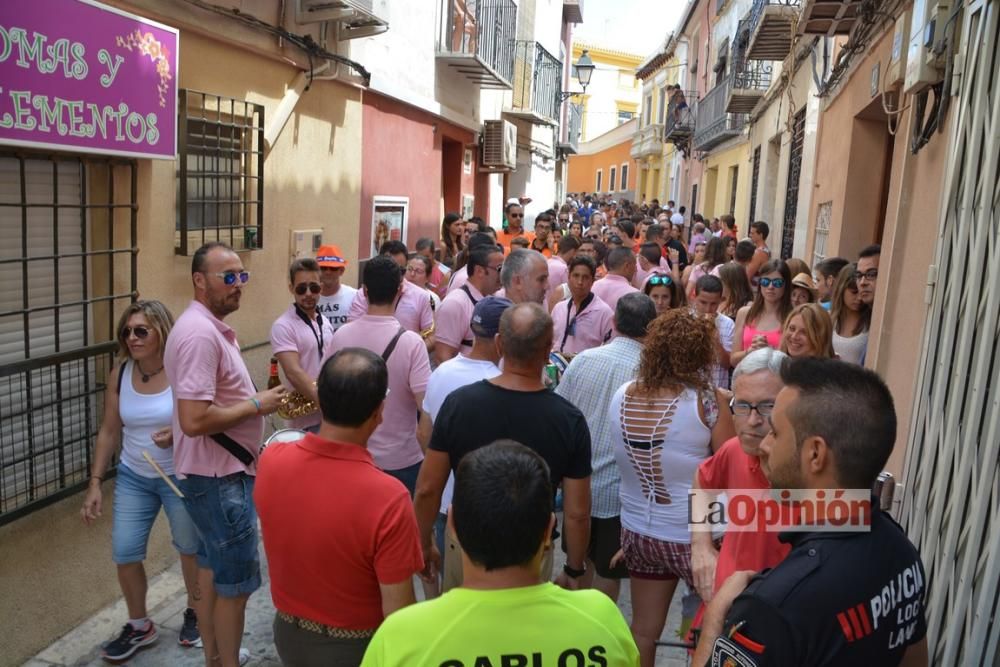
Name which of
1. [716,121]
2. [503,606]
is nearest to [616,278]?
[503,606]

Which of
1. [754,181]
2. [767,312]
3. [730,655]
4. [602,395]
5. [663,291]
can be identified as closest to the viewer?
[730,655]

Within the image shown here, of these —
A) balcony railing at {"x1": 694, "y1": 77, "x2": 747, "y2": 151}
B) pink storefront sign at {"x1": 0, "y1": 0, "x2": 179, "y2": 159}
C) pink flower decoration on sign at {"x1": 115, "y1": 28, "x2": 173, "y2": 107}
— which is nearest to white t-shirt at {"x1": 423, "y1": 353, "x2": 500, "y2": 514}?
pink storefront sign at {"x1": 0, "y1": 0, "x2": 179, "y2": 159}

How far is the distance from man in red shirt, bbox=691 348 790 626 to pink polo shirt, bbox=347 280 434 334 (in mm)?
3035

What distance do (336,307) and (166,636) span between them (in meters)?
2.32

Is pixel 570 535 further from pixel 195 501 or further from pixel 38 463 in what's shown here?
pixel 38 463

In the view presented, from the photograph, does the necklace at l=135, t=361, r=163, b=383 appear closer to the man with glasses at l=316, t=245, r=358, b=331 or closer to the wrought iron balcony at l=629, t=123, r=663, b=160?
the man with glasses at l=316, t=245, r=358, b=331

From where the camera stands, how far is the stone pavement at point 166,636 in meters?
4.17

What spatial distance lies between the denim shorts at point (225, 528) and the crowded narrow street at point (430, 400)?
0.01 meters

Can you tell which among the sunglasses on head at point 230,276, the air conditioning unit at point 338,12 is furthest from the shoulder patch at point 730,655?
the air conditioning unit at point 338,12

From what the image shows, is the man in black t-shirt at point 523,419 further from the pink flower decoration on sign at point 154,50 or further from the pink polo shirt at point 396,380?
the pink flower decoration on sign at point 154,50

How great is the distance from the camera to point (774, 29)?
1116cm

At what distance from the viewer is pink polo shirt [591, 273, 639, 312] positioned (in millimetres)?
6445

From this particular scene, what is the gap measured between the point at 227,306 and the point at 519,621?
2478mm

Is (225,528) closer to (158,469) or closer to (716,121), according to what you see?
(158,469)
